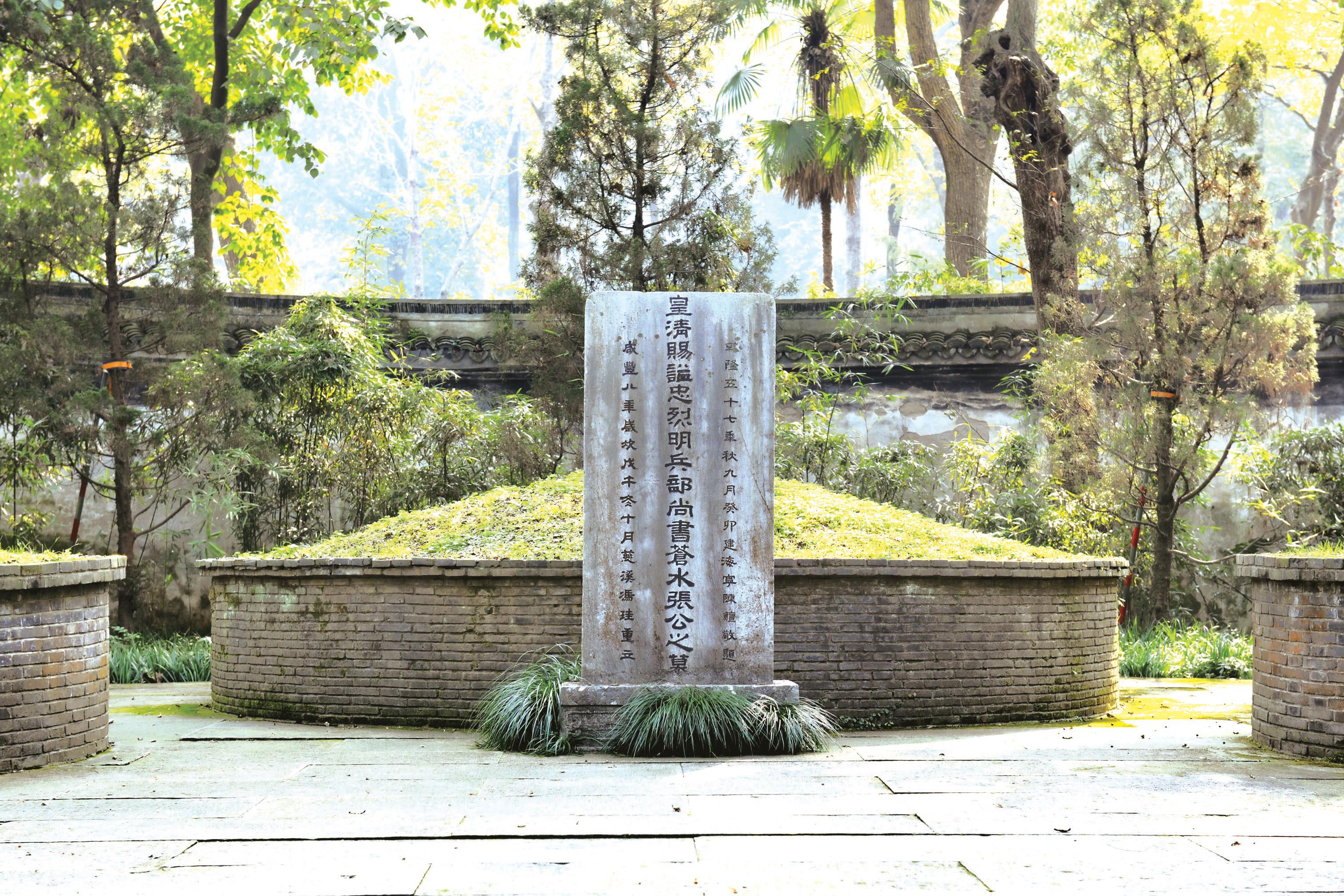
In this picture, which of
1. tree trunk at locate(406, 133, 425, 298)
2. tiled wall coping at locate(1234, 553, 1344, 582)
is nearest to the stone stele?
tiled wall coping at locate(1234, 553, 1344, 582)

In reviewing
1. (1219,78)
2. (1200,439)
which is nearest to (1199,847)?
(1200,439)

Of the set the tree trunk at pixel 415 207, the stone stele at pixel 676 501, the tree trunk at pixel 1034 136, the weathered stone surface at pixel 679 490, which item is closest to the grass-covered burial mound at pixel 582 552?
the stone stele at pixel 676 501

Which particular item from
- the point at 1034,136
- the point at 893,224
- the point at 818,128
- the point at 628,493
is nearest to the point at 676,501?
the point at 628,493

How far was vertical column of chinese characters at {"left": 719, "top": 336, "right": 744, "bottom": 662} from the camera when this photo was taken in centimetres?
599

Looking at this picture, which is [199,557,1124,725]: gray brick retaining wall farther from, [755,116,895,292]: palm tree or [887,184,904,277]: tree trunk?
[887,184,904,277]: tree trunk

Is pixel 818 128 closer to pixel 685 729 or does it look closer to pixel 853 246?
pixel 685 729

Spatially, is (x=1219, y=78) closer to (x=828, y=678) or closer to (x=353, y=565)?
(x=828, y=678)

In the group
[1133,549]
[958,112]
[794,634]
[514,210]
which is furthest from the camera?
[514,210]

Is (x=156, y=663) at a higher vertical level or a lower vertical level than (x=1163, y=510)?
lower

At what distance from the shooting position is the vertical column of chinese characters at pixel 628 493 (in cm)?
597

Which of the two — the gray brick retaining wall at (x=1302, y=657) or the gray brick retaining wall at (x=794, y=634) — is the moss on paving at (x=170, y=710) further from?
the gray brick retaining wall at (x=1302, y=657)

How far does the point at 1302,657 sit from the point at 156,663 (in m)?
8.20

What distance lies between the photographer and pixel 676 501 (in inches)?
237

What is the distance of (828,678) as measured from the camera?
6492 millimetres
